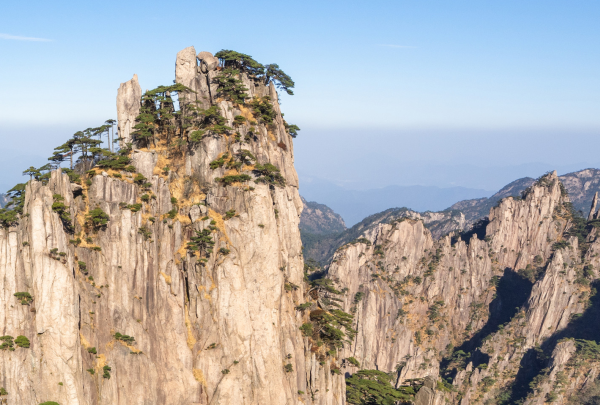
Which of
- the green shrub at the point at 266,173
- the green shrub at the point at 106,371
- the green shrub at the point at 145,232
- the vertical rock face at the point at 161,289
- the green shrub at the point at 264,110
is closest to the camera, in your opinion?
the vertical rock face at the point at 161,289

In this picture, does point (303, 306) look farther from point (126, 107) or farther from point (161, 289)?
point (126, 107)

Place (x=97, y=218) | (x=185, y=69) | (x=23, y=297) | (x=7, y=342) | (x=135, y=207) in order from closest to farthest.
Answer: (x=7, y=342) → (x=23, y=297) → (x=97, y=218) → (x=135, y=207) → (x=185, y=69)

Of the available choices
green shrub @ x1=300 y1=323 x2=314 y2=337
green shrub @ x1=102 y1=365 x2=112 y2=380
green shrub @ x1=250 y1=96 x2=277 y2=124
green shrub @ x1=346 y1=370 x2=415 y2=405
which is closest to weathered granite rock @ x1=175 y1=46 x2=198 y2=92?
green shrub @ x1=250 y1=96 x2=277 y2=124

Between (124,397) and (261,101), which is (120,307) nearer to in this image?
(124,397)

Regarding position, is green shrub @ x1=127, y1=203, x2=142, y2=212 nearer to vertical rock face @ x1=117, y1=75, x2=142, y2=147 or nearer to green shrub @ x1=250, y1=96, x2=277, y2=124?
vertical rock face @ x1=117, y1=75, x2=142, y2=147

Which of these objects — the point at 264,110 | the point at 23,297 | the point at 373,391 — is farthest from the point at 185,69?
the point at 373,391

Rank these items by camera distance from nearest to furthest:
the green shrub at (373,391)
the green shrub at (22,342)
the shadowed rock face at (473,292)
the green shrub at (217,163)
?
the green shrub at (22,342) → the green shrub at (217,163) → the green shrub at (373,391) → the shadowed rock face at (473,292)

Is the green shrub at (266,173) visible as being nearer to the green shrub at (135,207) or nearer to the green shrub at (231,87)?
the green shrub at (231,87)

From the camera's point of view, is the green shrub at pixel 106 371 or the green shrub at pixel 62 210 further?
the green shrub at pixel 106 371

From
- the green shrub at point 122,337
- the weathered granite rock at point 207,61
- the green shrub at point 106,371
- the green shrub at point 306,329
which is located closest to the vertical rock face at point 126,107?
the weathered granite rock at point 207,61

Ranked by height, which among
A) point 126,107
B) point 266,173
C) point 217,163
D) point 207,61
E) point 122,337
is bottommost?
point 122,337
